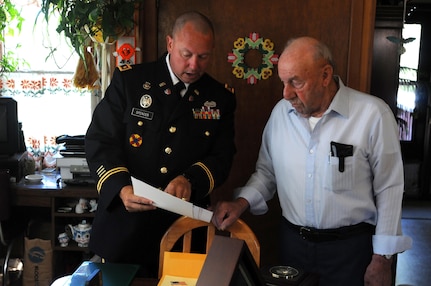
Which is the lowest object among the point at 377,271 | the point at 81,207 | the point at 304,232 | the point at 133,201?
the point at 81,207

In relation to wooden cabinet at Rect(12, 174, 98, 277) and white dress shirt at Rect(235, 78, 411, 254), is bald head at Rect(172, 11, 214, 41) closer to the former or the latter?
white dress shirt at Rect(235, 78, 411, 254)

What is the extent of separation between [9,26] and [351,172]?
2.54m

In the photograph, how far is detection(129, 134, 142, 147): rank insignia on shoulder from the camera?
2.07 metres

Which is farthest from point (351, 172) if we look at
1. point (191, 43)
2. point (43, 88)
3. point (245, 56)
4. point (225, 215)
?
point (43, 88)

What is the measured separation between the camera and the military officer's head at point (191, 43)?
1.94 metres

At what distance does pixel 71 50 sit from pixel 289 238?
2.11 m

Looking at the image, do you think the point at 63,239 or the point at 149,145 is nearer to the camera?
the point at 149,145

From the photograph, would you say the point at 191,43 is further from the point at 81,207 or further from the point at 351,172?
the point at 81,207

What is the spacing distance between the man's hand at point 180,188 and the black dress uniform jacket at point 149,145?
0.30ft

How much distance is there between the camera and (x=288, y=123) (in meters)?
2.12

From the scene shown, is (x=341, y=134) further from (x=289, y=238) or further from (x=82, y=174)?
(x=82, y=174)

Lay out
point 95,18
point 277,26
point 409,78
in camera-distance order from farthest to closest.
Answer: point 409,78 → point 277,26 → point 95,18

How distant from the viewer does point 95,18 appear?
2.57 m

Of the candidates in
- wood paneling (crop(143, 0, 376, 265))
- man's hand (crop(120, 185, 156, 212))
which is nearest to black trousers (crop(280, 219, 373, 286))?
man's hand (crop(120, 185, 156, 212))
